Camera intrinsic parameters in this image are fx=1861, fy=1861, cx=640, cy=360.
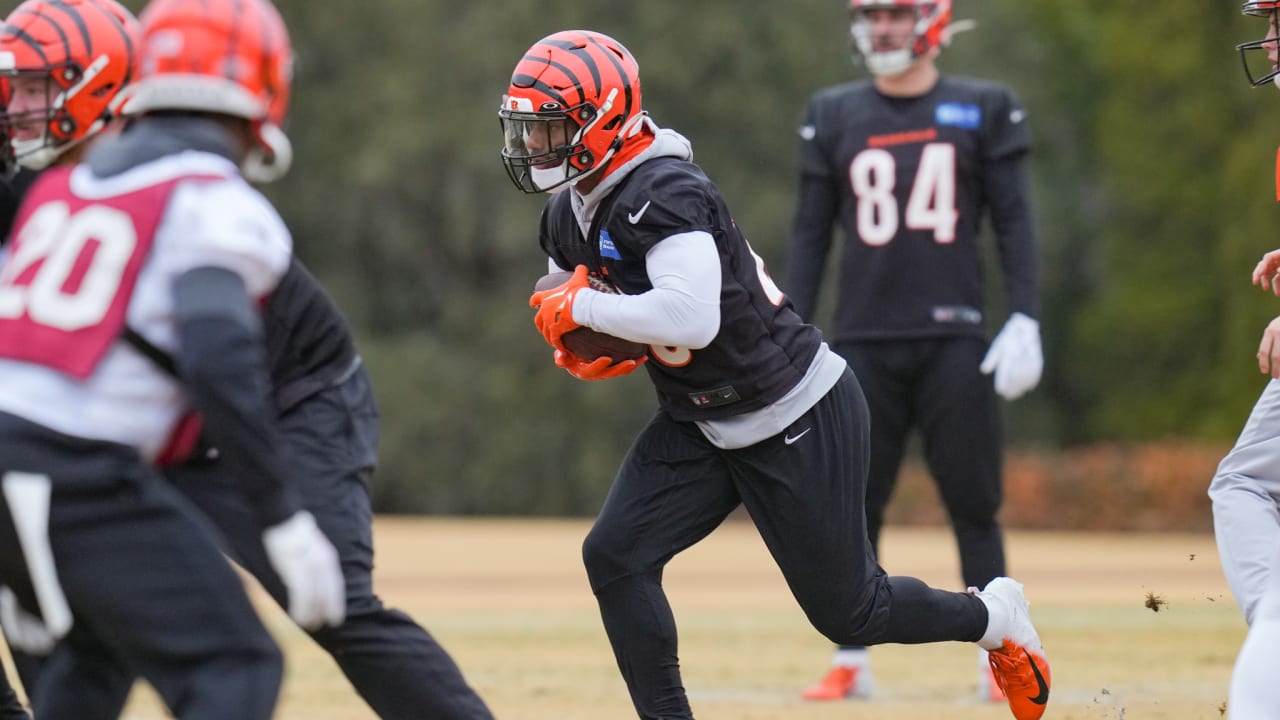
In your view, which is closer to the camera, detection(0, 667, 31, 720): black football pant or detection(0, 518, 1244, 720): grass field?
detection(0, 667, 31, 720): black football pant

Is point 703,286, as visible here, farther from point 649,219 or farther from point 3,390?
point 3,390

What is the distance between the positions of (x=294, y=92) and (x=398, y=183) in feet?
11.3

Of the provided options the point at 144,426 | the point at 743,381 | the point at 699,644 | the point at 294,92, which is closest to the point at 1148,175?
the point at 294,92

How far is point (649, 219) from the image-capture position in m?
5.02

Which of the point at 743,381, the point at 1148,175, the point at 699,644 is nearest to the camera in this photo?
the point at 743,381

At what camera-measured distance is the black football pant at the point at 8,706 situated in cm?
538

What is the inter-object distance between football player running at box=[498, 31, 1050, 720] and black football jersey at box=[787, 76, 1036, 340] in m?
1.93

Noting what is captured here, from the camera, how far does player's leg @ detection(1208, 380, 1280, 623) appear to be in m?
4.74

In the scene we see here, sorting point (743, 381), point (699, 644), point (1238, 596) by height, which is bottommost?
point (699, 644)

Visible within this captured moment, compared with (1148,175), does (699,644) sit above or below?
above

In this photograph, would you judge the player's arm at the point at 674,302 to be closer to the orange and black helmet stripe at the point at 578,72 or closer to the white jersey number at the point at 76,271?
the orange and black helmet stripe at the point at 578,72

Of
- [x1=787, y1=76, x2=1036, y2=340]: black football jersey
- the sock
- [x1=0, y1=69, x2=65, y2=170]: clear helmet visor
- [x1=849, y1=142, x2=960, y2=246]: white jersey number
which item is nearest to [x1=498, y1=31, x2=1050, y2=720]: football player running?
[x1=0, y1=69, x2=65, y2=170]: clear helmet visor

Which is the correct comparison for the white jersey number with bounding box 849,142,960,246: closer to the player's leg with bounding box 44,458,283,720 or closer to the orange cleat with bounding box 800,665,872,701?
the orange cleat with bounding box 800,665,872,701

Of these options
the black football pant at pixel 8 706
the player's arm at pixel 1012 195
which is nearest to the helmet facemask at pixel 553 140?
the black football pant at pixel 8 706
